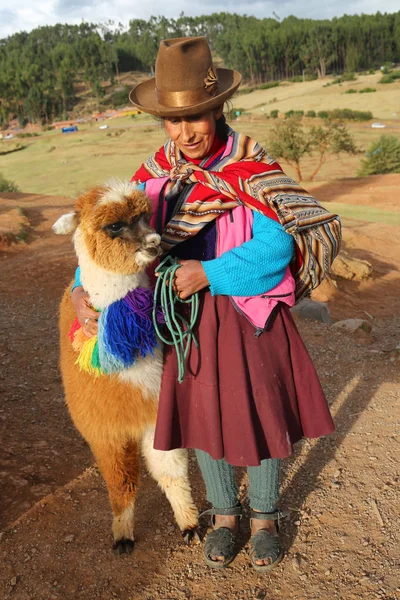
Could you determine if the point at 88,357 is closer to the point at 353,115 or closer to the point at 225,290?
the point at 225,290

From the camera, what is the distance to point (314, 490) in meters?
2.75

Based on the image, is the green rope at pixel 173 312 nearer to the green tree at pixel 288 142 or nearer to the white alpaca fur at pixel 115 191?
the white alpaca fur at pixel 115 191

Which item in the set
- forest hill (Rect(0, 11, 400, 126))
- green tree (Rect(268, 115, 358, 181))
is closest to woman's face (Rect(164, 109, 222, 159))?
green tree (Rect(268, 115, 358, 181))

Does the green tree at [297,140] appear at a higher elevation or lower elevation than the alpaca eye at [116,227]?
lower

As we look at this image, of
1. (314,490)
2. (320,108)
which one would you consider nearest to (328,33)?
(320,108)

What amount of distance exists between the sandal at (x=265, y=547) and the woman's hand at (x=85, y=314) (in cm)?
108

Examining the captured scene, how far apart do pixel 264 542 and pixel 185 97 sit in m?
1.80

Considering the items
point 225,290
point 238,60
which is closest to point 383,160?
point 225,290

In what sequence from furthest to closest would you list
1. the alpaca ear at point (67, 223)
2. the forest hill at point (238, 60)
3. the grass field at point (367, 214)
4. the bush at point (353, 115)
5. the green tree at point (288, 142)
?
the forest hill at point (238, 60) → the bush at point (353, 115) → the green tree at point (288, 142) → the grass field at point (367, 214) → the alpaca ear at point (67, 223)

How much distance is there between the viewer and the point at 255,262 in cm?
175

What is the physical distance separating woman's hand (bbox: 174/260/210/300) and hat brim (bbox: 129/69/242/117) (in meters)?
0.51

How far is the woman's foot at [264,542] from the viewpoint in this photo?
7.13 feet

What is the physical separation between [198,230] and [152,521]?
1.52 metres

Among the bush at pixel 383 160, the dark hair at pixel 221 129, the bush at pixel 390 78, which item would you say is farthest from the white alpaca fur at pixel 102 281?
the bush at pixel 390 78
